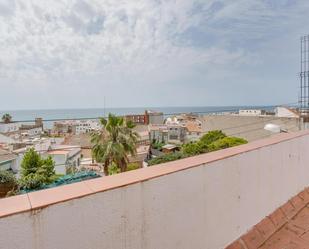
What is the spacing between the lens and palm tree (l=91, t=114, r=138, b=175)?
15.1m

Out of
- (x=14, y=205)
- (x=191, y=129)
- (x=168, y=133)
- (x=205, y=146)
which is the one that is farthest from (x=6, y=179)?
(x=191, y=129)

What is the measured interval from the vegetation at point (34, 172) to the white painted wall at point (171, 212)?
46.1 ft

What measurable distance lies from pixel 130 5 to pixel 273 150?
21.8 feet

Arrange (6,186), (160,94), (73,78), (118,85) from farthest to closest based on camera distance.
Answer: (160,94)
(118,85)
(73,78)
(6,186)

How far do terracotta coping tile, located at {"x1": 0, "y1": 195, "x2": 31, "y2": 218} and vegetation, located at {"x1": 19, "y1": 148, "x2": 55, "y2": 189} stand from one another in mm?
14432

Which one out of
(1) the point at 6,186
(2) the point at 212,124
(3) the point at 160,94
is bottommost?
(1) the point at 6,186

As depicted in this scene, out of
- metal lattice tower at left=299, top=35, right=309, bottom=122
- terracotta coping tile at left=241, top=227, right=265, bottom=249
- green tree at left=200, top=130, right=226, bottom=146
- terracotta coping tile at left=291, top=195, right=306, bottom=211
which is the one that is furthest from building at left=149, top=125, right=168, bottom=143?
terracotta coping tile at left=241, top=227, right=265, bottom=249

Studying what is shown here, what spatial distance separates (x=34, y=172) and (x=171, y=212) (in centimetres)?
1696

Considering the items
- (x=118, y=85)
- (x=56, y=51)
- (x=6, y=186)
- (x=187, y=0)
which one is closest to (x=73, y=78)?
(x=118, y=85)

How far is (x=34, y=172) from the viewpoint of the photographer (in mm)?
16453

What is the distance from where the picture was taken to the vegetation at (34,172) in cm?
1425

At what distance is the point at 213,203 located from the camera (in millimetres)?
1703

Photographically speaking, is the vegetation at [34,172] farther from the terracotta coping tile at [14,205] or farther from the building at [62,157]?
the terracotta coping tile at [14,205]

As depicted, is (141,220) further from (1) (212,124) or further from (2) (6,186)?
(1) (212,124)
